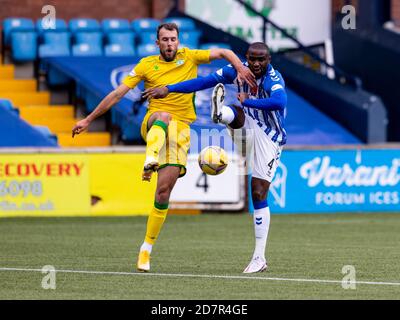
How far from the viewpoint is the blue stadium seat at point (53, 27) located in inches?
878

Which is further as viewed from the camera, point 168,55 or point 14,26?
point 14,26

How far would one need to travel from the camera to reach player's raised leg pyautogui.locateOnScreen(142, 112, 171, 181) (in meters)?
10.7

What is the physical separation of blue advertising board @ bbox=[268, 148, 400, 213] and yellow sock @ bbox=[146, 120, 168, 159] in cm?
785

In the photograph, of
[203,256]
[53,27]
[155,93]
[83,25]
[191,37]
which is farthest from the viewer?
[191,37]

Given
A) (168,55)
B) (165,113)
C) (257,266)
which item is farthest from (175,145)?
(257,266)

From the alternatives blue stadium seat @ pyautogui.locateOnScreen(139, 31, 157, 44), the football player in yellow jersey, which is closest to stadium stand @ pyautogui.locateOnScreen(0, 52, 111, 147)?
blue stadium seat @ pyautogui.locateOnScreen(139, 31, 157, 44)

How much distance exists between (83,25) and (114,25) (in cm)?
61

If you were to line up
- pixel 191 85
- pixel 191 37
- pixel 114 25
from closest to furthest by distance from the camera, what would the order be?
pixel 191 85, pixel 114 25, pixel 191 37

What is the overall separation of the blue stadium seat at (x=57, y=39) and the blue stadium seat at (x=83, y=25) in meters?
0.27

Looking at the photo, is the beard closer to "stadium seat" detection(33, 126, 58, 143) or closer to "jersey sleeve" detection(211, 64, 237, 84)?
"jersey sleeve" detection(211, 64, 237, 84)

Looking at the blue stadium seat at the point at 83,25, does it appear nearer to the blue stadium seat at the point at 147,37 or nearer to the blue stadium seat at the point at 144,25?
the blue stadium seat at the point at 144,25

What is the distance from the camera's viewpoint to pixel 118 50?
2291 cm

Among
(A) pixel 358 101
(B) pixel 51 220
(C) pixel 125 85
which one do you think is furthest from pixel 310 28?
(C) pixel 125 85

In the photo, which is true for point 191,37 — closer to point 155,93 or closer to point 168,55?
point 168,55
